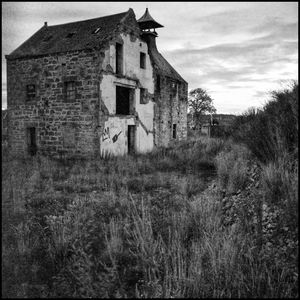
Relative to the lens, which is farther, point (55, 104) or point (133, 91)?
point (133, 91)

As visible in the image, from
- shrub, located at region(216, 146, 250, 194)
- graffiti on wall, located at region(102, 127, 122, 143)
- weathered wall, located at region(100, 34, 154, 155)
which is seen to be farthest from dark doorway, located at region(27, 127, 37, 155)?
shrub, located at region(216, 146, 250, 194)

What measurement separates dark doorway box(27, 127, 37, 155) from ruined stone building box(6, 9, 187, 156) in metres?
0.05

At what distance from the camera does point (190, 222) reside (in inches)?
188

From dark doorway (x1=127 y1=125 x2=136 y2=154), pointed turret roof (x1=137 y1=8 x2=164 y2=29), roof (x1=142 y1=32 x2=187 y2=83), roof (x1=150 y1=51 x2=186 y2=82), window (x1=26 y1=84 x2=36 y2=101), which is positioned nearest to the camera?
window (x1=26 y1=84 x2=36 y2=101)

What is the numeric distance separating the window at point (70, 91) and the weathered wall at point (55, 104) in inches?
9.3

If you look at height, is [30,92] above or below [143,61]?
below

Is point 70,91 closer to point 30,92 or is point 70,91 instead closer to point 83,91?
point 83,91


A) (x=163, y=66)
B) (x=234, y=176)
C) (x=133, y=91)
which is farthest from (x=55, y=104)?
(x=234, y=176)

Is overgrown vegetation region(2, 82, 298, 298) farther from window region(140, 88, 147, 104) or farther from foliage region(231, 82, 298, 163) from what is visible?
window region(140, 88, 147, 104)

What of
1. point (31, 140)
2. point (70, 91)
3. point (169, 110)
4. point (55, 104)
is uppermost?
point (70, 91)

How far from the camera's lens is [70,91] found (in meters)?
15.2

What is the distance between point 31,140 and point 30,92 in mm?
2527

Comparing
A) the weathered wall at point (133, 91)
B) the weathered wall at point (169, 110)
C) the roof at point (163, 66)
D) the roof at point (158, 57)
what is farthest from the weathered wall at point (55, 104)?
the roof at point (158, 57)

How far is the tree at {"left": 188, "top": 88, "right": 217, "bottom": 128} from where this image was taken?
44469mm
